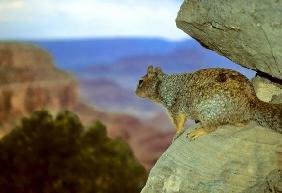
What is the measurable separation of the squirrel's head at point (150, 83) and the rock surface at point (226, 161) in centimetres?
88

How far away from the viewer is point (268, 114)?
220 inches

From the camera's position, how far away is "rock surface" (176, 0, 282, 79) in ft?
17.6

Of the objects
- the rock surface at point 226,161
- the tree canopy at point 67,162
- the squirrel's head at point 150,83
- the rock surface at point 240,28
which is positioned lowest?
the tree canopy at point 67,162

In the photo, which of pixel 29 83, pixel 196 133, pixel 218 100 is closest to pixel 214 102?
pixel 218 100

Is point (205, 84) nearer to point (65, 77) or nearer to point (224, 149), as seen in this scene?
point (224, 149)

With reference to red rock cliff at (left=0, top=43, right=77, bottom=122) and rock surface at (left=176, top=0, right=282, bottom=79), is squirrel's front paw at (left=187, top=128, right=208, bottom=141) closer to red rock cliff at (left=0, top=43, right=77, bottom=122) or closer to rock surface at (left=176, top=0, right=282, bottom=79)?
rock surface at (left=176, top=0, right=282, bottom=79)

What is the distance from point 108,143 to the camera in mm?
17938

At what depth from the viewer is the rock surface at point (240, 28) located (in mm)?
5367

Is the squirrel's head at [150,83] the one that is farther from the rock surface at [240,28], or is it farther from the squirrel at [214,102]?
the rock surface at [240,28]

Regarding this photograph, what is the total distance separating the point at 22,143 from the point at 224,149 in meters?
13.1

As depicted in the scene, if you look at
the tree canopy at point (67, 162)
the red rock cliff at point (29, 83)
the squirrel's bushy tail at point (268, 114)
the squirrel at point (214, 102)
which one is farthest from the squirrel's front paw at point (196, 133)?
the red rock cliff at point (29, 83)

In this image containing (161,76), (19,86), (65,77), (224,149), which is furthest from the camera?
(65,77)

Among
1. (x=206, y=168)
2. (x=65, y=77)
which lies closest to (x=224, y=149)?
(x=206, y=168)

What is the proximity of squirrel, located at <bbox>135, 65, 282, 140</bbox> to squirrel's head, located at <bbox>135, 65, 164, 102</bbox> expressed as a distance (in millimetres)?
139
